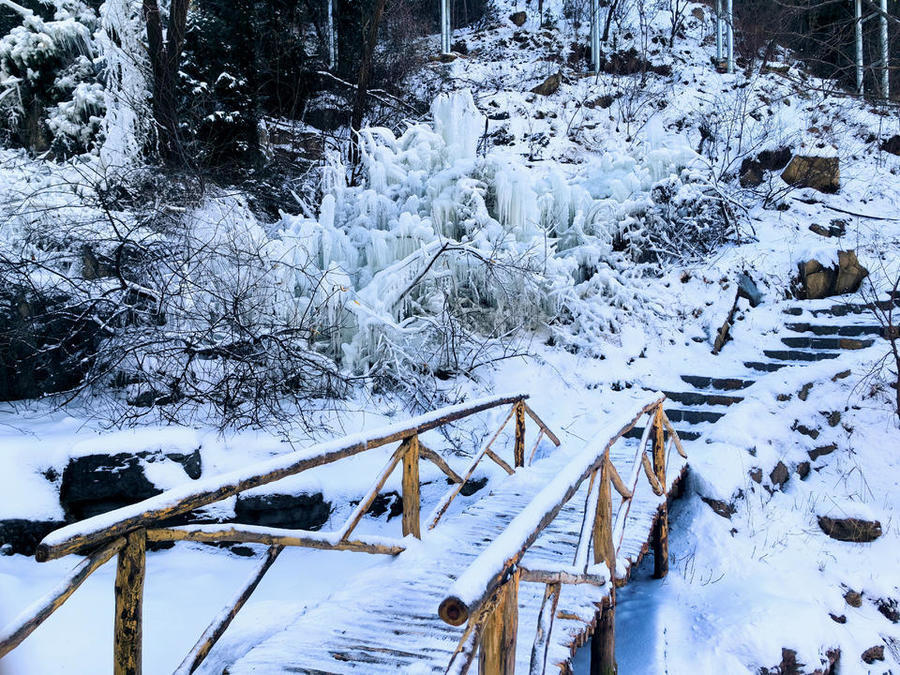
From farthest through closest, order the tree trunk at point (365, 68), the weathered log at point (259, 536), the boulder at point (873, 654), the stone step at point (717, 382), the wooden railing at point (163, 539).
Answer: the tree trunk at point (365, 68) < the stone step at point (717, 382) < the boulder at point (873, 654) < the weathered log at point (259, 536) < the wooden railing at point (163, 539)

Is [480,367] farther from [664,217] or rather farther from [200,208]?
[664,217]

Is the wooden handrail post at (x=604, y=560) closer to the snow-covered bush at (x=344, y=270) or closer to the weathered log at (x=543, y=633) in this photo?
the weathered log at (x=543, y=633)

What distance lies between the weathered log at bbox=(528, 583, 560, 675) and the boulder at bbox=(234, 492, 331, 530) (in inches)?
127

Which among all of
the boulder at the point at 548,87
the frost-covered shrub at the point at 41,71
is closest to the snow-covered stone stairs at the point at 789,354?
the boulder at the point at 548,87

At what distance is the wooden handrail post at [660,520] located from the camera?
509 cm

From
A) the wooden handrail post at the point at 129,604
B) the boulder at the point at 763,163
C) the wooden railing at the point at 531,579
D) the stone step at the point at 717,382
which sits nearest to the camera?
the wooden railing at the point at 531,579

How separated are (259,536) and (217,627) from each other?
15.3 inches

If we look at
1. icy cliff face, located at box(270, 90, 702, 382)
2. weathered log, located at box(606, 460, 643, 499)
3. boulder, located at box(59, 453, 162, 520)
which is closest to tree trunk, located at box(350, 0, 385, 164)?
icy cliff face, located at box(270, 90, 702, 382)

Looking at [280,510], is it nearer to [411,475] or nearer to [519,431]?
[411,475]

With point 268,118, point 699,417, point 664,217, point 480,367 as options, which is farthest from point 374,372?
point 268,118

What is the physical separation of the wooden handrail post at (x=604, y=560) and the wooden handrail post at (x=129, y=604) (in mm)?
2160

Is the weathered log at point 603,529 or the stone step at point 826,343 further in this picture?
the stone step at point 826,343

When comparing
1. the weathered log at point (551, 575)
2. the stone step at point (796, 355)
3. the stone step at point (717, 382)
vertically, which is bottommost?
the stone step at point (717, 382)

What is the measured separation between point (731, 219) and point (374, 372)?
24.7 feet
